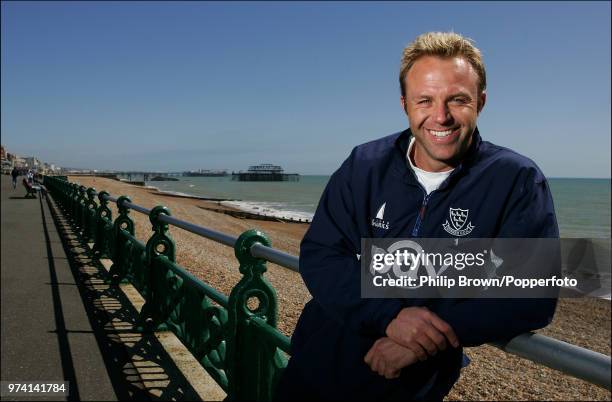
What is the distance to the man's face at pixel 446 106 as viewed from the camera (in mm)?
1565

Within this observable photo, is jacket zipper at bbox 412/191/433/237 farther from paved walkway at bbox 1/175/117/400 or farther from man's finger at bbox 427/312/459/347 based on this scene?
paved walkway at bbox 1/175/117/400

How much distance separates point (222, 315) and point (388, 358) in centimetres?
208

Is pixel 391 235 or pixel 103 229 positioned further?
pixel 103 229

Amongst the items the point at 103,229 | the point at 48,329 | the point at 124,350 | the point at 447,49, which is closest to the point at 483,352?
the point at 124,350

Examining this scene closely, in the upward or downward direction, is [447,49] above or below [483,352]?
above

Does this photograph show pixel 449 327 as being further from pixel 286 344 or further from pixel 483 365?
pixel 483 365

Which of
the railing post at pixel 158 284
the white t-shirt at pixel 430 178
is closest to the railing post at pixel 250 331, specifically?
the white t-shirt at pixel 430 178

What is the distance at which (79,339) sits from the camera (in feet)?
16.3

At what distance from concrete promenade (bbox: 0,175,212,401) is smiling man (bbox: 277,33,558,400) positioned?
98.0 inches

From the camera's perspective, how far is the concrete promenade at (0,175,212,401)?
3.95 m

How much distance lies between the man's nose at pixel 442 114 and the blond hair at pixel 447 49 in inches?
5.1

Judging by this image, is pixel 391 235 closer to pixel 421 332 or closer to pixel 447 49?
pixel 421 332

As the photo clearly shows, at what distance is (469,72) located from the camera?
A: 1568mm

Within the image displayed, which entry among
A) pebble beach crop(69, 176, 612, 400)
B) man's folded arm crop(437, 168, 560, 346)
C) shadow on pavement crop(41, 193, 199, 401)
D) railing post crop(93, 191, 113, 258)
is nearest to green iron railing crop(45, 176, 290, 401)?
pebble beach crop(69, 176, 612, 400)
